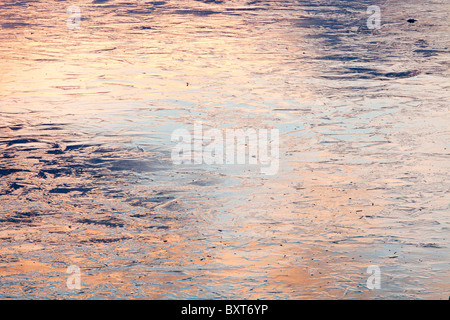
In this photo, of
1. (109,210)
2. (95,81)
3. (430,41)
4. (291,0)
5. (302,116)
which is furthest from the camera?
(291,0)

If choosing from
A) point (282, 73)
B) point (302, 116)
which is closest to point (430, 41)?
point (282, 73)

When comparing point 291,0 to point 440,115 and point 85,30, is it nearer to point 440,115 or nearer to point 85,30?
point 85,30

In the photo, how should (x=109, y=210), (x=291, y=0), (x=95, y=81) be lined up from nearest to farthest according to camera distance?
(x=109, y=210)
(x=95, y=81)
(x=291, y=0)

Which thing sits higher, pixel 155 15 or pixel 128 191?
pixel 155 15

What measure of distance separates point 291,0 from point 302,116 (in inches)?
388

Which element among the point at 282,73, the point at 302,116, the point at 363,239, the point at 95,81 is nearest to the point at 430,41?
the point at 282,73

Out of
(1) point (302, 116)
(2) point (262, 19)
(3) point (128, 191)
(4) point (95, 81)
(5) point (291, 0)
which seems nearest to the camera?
(3) point (128, 191)

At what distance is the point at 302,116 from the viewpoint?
873 centimetres

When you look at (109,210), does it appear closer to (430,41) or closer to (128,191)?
(128,191)

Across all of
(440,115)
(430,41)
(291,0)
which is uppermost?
(291,0)

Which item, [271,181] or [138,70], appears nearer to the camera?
[271,181]

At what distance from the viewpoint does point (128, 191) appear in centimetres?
663

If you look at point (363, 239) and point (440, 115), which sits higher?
point (440, 115)

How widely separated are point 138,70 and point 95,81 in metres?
0.86
